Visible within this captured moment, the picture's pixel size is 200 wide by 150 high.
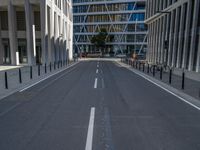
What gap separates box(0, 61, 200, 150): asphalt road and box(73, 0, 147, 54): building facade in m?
72.8

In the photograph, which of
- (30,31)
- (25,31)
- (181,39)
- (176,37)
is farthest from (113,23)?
(181,39)

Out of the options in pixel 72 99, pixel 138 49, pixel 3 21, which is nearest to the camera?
→ pixel 72 99

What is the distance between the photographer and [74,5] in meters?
89.8

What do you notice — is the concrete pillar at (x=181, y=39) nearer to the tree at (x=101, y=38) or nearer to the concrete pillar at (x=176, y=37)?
the concrete pillar at (x=176, y=37)

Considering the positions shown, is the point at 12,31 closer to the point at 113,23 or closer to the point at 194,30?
the point at 194,30

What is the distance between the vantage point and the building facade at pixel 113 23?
7906cm

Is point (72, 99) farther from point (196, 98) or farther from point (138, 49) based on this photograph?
point (138, 49)

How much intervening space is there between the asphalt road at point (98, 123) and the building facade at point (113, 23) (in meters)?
72.8

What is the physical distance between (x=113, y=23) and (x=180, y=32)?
57.7 meters

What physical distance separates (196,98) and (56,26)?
3137 cm

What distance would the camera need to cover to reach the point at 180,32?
27141 mm

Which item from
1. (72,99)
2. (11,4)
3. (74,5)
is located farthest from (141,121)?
(74,5)

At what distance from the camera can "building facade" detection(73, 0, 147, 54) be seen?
7906cm

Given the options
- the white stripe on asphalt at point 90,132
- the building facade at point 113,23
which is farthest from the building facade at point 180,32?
the building facade at point 113,23
